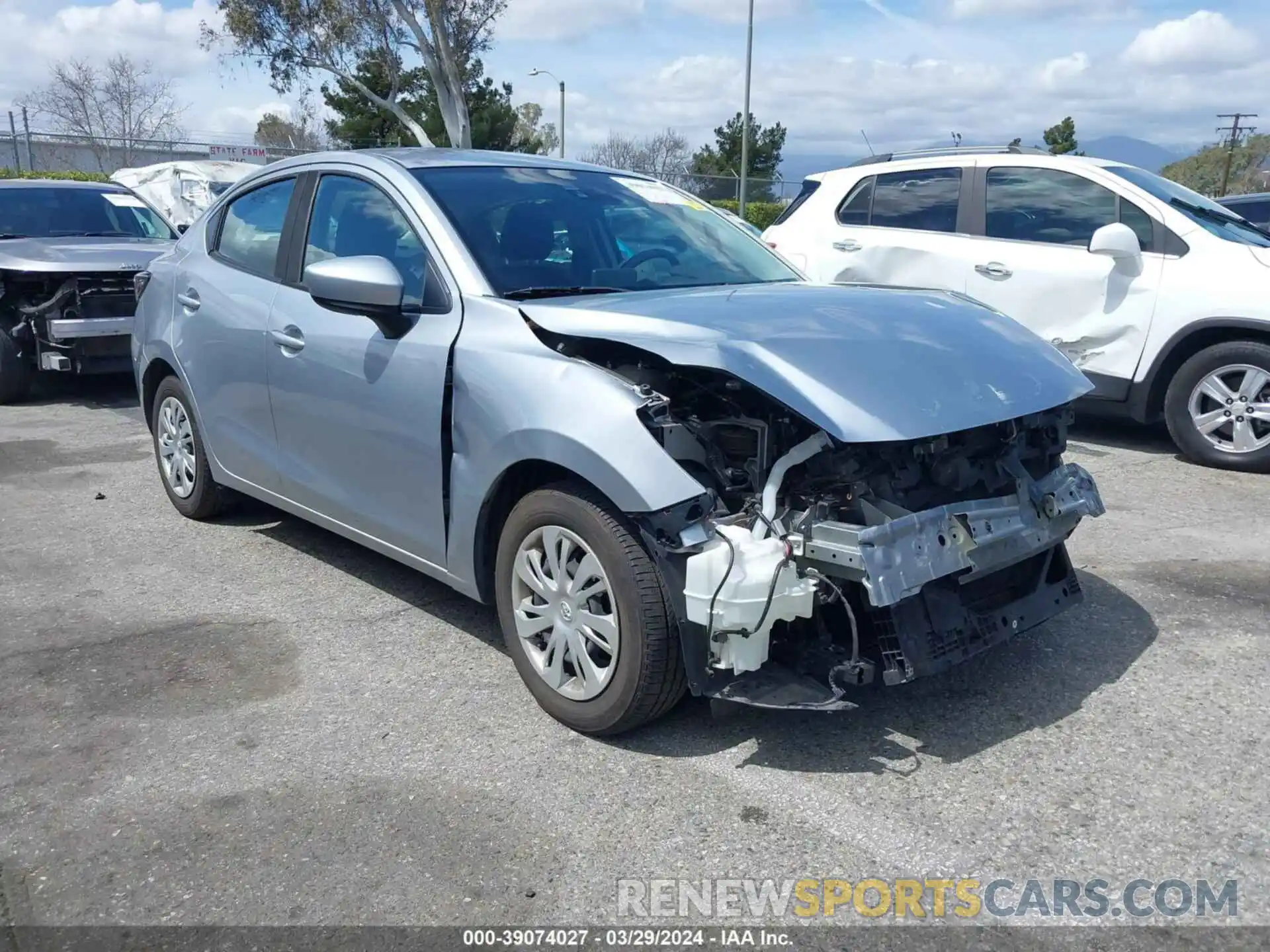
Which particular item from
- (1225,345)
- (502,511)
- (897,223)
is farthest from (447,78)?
(502,511)

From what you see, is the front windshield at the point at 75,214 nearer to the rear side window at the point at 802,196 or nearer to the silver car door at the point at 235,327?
the silver car door at the point at 235,327

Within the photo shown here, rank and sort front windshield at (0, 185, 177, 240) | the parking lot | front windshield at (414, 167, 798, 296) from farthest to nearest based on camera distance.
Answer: front windshield at (0, 185, 177, 240) → front windshield at (414, 167, 798, 296) → the parking lot

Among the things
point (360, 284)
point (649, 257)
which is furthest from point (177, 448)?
point (649, 257)

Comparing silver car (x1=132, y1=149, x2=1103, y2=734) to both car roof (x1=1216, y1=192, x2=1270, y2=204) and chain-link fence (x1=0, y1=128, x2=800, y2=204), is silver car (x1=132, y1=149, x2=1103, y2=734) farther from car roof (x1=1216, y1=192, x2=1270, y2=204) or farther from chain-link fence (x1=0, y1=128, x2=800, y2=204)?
chain-link fence (x1=0, y1=128, x2=800, y2=204)

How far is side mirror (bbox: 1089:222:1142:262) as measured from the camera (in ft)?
21.7

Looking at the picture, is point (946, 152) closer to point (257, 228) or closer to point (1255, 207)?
point (257, 228)

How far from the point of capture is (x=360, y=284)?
11.9ft

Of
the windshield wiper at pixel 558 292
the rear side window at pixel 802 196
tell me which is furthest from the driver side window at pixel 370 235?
the rear side window at pixel 802 196

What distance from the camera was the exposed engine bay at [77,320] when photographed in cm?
858

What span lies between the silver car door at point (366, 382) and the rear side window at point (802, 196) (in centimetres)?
502

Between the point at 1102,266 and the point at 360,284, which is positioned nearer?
the point at 360,284

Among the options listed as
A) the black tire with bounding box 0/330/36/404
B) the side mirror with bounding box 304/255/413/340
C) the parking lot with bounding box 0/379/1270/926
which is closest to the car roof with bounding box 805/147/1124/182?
the parking lot with bounding box 0/379/1270/926

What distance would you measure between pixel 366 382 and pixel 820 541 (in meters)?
1.87

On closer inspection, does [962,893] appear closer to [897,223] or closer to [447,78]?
[897,223]
